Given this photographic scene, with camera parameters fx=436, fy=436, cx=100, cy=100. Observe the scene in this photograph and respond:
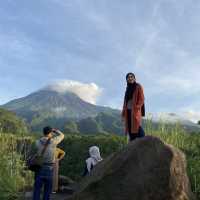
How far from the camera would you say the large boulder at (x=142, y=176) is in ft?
24.3

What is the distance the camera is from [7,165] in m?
10.5

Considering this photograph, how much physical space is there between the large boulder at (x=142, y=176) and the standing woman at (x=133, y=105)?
139 centimetres

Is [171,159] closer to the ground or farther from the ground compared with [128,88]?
closer to the ground

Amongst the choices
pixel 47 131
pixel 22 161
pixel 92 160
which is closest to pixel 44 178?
pixel 47 131

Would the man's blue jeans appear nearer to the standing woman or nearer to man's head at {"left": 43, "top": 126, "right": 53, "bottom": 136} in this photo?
man's head at {"left": 43, "top": 126, "right": 53, "bottom": 136}

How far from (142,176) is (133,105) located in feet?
7.46

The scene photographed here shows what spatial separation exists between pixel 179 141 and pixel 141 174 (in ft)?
12.1

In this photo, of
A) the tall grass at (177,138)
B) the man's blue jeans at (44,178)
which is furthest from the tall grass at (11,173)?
the tall grass at (177,138)

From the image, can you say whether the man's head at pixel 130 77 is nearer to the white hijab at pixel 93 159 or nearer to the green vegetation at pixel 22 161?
the green vegetation at pixel 22 161

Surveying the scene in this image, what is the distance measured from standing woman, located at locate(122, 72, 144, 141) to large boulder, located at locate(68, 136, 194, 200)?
1.39 meters

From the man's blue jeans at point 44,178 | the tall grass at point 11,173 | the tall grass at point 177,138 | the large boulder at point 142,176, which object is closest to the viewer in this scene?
the large boulder at point 142,176

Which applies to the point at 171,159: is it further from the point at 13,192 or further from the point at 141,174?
the point at 13,192

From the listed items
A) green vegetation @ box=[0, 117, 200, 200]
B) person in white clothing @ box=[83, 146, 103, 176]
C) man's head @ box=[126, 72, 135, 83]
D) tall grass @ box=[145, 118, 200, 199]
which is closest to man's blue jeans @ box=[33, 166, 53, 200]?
green vegetation @ box=[0, 117, 200, 200]

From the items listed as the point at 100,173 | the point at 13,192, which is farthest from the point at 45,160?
the point at 13,192
